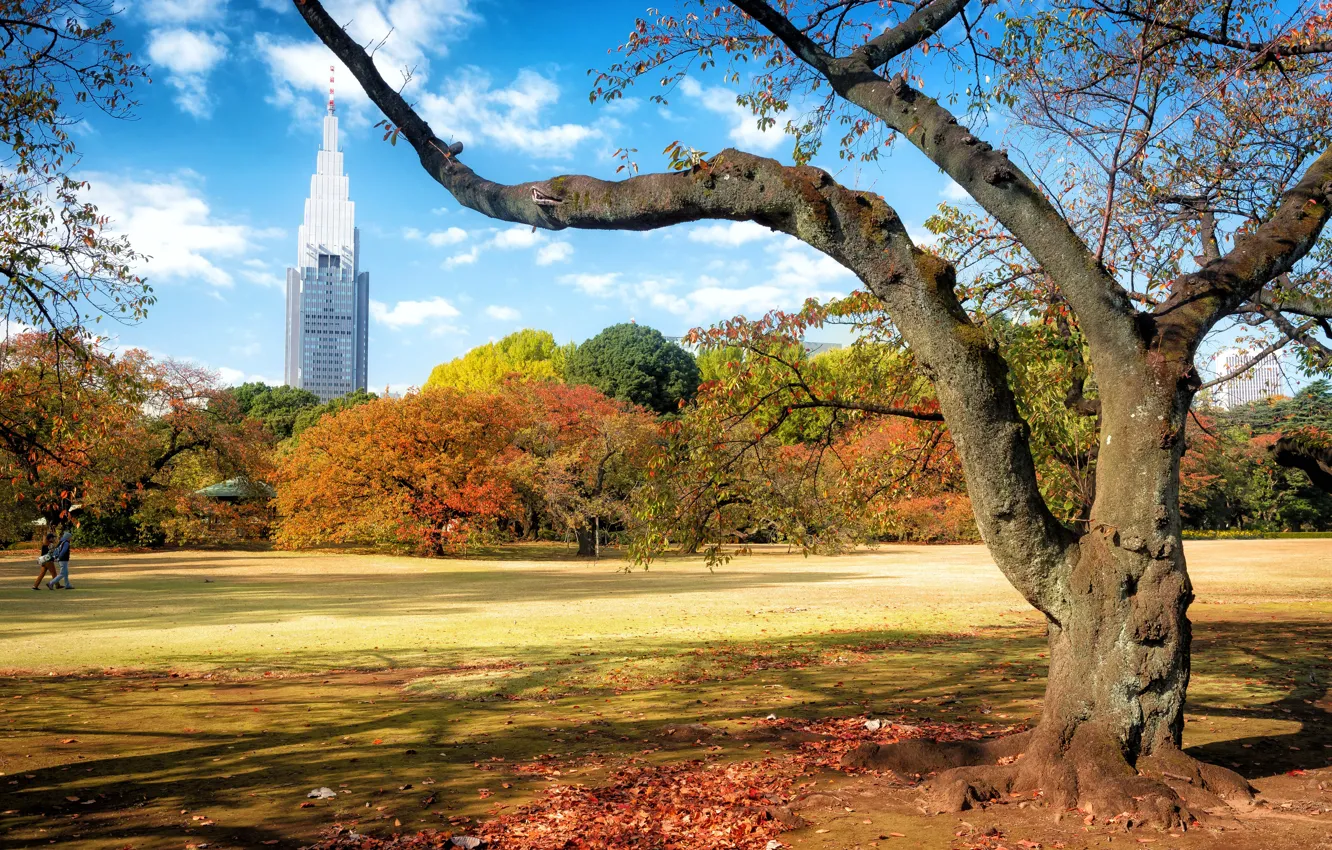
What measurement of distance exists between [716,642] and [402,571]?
829 inches

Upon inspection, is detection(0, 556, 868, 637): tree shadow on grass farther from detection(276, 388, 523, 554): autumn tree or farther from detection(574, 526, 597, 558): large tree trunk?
detection(574, 526, 597, 558): large tree trunk

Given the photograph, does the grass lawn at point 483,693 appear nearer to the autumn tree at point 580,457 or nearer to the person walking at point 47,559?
the person walking at point 47,559

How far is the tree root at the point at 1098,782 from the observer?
16.9ft

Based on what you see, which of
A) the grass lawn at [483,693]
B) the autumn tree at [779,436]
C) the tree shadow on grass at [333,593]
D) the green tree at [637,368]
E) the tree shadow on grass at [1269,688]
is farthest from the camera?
the green tree at [637,368]

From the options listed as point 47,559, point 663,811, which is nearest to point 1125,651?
point 663,811

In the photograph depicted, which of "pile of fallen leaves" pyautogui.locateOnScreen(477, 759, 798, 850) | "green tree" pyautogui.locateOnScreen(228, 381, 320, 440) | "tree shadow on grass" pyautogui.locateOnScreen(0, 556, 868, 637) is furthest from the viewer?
"green tree" pyautogui.locateOnScreen(228, 381, 320, 440)

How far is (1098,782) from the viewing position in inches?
211

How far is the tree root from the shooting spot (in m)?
5.16

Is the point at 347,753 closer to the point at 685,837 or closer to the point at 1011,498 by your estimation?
the point at 685,837

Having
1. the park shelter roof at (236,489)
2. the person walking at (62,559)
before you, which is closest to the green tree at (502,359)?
the park shelter roof at (236,489)

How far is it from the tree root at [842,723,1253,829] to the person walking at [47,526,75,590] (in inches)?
907

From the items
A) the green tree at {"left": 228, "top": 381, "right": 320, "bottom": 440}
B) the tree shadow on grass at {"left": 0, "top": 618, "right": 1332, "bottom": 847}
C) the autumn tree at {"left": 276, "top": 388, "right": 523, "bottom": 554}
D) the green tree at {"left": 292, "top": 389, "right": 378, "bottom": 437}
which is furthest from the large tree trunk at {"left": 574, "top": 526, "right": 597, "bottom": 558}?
the green tree at {"left": 228, "top": 381, "right": 320, "bottom": 440}

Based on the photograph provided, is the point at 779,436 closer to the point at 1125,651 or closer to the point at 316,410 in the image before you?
the point at 1125,651

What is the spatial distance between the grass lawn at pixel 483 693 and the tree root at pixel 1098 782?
28cm
